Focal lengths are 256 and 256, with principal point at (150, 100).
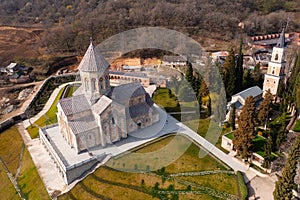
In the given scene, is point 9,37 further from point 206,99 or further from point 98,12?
point 206,99

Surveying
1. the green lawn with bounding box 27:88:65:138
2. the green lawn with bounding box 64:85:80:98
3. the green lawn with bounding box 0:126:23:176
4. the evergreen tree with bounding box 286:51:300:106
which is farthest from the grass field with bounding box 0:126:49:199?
the evergreen tree with bounding box 286:51:300:106

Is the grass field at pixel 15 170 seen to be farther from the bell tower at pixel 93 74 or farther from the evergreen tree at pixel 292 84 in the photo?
the evergreen tree at pixel 292 84

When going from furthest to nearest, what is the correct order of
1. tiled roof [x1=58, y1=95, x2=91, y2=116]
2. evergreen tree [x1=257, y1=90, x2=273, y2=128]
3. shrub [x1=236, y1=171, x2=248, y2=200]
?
evergreen tree [x1=257, y1=90, x2=273, y2=128]
tiled roof [x1=58, y1=95, x2=91, y2=116]
shrub [x1=236, y1=171, x2=248, y2=200]

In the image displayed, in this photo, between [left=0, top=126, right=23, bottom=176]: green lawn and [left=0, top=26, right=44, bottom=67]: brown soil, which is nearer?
[left=0, top=126, right=23, bottom=176]: green lawn

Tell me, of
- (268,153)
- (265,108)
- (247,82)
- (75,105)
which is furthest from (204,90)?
(75,105)

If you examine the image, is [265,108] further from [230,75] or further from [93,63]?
[93,63]

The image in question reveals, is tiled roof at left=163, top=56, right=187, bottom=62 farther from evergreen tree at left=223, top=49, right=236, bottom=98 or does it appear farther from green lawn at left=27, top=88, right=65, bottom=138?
green lawn at left=27, top=88, right=65, bottom=138

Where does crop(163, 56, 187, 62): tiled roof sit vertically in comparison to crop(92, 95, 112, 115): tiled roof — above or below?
above
